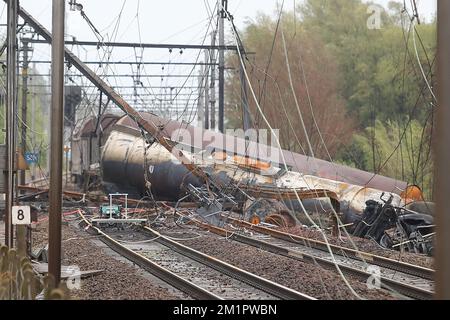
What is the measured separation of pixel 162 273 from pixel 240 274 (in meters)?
1.31

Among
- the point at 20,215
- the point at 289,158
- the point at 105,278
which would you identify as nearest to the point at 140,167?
the point at 289,158

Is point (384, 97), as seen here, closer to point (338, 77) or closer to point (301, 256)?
point (338, 77)

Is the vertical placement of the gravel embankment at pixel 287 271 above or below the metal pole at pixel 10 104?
below

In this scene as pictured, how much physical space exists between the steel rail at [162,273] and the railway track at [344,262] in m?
1.62

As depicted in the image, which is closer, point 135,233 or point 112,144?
point 135,233

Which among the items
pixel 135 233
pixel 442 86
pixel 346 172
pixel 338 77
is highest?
pixel 338 77

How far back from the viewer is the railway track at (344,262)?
9.92 meters

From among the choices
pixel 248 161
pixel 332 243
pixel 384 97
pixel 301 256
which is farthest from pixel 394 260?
pixel 384 97

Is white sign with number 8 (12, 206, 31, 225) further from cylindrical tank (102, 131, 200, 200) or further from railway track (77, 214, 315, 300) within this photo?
cylindrical tank (102, 131, 200, 200)

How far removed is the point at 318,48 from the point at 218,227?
24.2 meters

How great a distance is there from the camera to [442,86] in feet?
16.4

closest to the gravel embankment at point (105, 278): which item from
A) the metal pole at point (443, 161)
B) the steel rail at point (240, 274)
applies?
the steel rail at point (240, 274)

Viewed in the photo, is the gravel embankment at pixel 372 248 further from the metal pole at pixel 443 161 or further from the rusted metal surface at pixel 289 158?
the metal pole at pixel 443 161

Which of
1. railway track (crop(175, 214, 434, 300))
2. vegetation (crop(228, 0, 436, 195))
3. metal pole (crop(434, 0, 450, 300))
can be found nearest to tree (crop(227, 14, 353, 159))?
vegetation (crop(228, 0, 436, 195))
